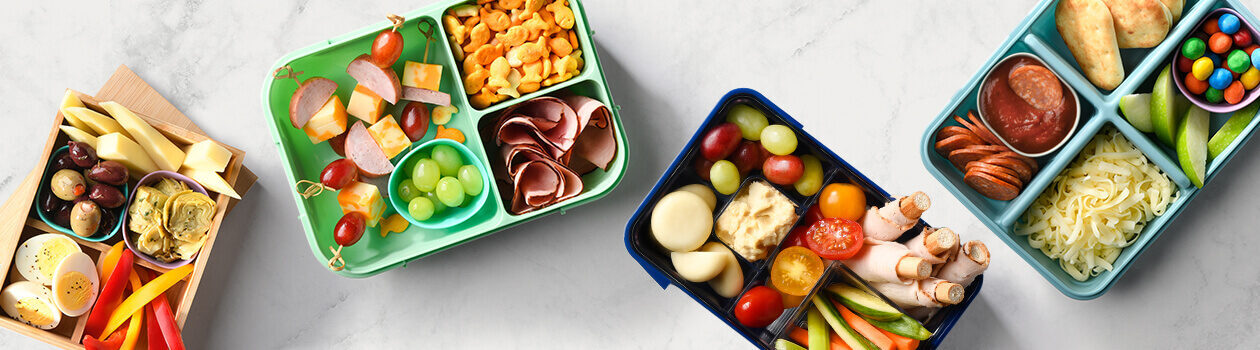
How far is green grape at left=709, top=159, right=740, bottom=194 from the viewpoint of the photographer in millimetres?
1696

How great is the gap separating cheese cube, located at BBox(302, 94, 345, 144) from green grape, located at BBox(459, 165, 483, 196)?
312mm

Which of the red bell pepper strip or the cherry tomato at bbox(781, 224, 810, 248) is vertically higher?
the cherry tomato at bbox(781, 224, 810, 248)

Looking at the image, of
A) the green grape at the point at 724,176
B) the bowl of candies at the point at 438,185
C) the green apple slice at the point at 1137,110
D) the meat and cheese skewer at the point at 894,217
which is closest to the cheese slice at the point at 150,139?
the bowl of candies at the point at 438,185

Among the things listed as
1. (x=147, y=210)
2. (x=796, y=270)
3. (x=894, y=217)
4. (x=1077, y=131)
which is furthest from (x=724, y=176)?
(x=147, y=210)

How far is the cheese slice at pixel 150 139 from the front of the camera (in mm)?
1839

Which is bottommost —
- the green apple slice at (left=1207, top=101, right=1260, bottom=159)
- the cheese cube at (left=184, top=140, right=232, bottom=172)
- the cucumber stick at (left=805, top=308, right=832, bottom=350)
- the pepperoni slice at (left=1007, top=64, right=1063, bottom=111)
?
the cheese cube at (left=184, top=140, right=232, bottom=172)

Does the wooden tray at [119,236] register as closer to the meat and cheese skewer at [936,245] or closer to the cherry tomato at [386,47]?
the cherry tomato at [386,47]

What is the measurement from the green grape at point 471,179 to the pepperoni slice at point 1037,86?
1219 millimetres

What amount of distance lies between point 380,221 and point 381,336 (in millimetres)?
335

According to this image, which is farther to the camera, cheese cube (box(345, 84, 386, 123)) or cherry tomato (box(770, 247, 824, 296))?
cheese cube (box(345, 84, 386, 123))

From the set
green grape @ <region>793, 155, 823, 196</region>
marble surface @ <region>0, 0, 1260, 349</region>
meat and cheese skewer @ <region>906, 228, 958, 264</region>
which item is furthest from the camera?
marble surface @ <region>0, 0, 1260, 349</region>

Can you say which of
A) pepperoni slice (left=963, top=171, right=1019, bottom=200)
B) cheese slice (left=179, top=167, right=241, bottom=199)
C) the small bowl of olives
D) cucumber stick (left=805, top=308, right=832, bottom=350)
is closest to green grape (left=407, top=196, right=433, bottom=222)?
cheese slice (left=179, top=167, right=241, bottom=199)

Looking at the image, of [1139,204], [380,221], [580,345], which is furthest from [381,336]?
[1139,204]

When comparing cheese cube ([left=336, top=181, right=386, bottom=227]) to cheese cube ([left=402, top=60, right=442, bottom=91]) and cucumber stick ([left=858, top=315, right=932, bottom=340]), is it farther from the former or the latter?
cucumber stick ([left=858, top=315, right=932, bottom=340])
